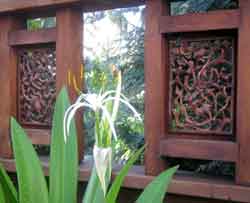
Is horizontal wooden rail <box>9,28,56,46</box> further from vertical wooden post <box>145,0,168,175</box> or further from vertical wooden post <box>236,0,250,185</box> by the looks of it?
vertical wooden post <box>236,0,250,185</box>

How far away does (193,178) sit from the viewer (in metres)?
0.79

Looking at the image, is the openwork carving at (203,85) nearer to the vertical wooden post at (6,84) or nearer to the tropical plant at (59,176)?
the tropical plant at (59,176)

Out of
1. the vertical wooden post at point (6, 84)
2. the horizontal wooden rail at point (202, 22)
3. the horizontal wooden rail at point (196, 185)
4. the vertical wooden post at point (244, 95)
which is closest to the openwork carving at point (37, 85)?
the vertical wooden post at point (6, 84)

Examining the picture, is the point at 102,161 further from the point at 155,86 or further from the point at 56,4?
the point at 56,4

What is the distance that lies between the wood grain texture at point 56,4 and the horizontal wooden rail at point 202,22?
106 mm

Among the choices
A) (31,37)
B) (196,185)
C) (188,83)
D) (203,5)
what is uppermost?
(203,5)

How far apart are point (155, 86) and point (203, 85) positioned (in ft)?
0.32

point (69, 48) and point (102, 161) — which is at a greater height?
point (69, 48)

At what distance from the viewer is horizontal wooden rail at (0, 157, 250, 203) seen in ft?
2.35

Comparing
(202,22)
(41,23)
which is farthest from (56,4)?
(41,23)

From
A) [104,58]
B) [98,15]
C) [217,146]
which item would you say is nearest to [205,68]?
[217,146]

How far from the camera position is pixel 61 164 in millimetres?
693

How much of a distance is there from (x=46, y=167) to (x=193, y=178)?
0.36 metres

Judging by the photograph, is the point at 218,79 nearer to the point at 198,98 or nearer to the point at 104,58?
the point at 198,98
